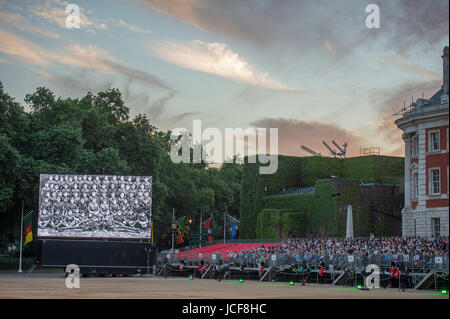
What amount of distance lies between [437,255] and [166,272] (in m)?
28.7

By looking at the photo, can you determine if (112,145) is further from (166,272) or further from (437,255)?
(437,255)

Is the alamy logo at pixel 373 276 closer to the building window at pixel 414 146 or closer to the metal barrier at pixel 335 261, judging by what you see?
the metal barrier at pixel 335 261

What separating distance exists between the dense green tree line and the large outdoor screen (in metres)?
6.08

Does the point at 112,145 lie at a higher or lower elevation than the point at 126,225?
higher

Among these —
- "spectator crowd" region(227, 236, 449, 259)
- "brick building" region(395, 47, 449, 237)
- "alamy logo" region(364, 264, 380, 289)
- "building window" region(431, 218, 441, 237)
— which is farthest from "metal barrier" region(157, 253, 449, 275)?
"building window" region(431, 218, 441, 237)

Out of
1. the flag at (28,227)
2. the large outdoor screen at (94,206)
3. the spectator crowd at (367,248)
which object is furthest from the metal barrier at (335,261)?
the flag at (28,227)

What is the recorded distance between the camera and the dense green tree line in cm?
6000

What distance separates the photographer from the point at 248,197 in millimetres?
76375

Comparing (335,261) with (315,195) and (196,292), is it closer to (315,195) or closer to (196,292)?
(196,292)

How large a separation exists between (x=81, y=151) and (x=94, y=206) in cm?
1282

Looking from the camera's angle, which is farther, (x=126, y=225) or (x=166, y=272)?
(x=166, y=272)

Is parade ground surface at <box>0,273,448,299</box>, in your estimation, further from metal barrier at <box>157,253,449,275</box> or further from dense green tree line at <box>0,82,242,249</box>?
dense green tree line at <box>0,82,242,249</box>

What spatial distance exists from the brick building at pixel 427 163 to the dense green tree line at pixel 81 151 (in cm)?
2612
